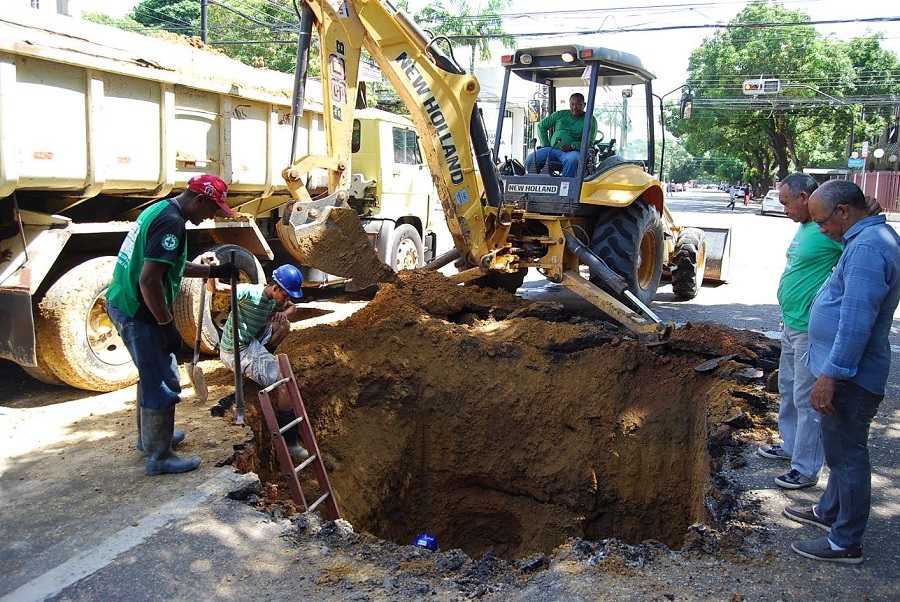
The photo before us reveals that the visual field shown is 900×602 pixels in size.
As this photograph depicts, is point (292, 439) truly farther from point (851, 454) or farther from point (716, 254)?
point (716, 254)

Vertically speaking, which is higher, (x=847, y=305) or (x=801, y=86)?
(x=801, y=86)

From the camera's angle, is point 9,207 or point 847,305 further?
point 9,207

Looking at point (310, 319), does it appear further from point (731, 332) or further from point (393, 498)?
point (731, 332)

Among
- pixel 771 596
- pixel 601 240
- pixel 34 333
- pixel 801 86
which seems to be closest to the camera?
pixel 771 596

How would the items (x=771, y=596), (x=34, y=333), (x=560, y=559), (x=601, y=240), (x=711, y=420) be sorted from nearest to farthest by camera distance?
(x=771, y=596) → (x=560, y=559) → (x=711, y=420) → (x=34, y=333) → (x=601, y=240)

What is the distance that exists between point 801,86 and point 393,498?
3810 cm

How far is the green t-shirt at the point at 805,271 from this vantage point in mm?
4191

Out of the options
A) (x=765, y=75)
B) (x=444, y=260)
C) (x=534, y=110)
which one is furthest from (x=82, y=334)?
(x=765, y=75)

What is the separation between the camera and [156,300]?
165 inches

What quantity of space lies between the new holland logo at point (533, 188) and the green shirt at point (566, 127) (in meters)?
0.62

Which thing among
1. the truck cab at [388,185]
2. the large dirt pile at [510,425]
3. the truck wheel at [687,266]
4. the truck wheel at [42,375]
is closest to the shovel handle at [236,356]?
the large dirt pile at [510,425]

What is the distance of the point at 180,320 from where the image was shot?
7.09m

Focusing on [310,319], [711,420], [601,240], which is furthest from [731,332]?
[310,319]

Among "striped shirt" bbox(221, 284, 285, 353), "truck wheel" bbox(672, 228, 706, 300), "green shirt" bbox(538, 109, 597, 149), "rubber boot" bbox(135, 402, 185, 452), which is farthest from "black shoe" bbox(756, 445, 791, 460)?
"truck wheel" bbox(672, 228, 706, 300)
